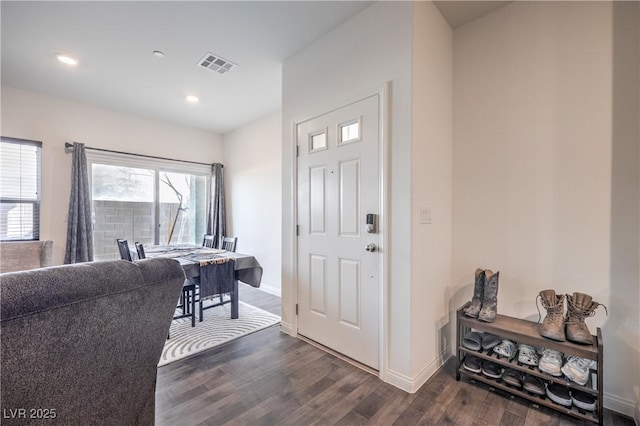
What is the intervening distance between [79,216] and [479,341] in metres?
4.73

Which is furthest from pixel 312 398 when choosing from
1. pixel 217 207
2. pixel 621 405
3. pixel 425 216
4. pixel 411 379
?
pixel 217 207

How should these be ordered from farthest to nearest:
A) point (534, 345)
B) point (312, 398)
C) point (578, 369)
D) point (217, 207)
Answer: point (217, 207), point (312, 398), point (534, 345), point (578, 369)

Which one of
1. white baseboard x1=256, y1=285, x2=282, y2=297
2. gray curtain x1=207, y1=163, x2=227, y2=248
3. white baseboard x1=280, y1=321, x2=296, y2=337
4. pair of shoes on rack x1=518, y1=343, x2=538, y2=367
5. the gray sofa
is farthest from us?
gray curtain x1=207, y1=163, x2=227, y2=248

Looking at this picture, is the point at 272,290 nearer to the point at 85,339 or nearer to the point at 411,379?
the point at 411,379

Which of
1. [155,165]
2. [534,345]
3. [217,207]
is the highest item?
[155,165]

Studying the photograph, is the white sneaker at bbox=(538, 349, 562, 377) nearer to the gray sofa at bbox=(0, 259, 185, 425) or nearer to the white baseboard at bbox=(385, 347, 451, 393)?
the white baseboard at bbox=(385, 347, 451, 393)

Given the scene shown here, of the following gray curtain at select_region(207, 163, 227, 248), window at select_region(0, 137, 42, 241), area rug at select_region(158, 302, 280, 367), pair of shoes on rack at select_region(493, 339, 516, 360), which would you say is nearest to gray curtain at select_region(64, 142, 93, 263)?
window at select_region(0, 137, 42, 241)

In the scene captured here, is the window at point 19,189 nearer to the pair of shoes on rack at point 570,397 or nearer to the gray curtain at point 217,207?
the gray curtain at point 217,207

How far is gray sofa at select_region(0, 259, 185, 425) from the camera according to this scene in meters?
0.75

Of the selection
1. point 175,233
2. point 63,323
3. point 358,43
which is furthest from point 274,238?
point 63,323

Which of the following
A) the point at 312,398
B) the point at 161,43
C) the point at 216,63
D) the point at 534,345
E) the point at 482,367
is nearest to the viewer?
the point at 534,345

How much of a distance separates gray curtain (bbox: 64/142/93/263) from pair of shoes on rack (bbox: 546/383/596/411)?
16.1 ft

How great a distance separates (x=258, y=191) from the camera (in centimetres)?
459

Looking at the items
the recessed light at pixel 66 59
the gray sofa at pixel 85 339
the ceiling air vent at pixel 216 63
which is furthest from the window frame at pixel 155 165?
the gray sofa at pixel 85 339
